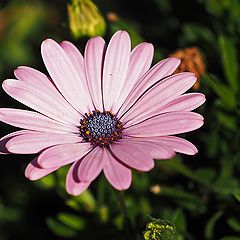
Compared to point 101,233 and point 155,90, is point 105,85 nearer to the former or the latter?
point 155,90

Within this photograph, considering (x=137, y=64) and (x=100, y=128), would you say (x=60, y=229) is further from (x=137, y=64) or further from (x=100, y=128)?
(x=137, y=64)

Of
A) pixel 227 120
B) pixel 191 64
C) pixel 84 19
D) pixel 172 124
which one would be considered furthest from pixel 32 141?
pixel 227 120

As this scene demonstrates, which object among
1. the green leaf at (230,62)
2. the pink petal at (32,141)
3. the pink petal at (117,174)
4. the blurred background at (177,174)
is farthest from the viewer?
the green leaf at (230,62)

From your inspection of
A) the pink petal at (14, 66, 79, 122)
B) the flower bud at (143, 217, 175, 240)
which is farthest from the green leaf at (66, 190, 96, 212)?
the flower bud at (143, 217, 175, 240)

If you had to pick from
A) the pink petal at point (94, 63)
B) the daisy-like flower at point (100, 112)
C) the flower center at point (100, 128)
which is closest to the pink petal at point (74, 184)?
the daisy-like flower at point (100, 112)

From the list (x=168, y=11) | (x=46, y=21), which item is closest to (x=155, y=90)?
(x=168, y=11)

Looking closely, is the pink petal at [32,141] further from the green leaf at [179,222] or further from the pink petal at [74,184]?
the green leaf at [179,222]
